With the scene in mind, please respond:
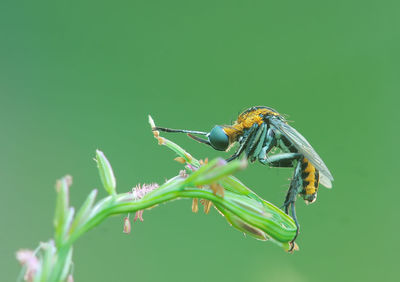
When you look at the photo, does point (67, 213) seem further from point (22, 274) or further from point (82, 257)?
point (82, 257)

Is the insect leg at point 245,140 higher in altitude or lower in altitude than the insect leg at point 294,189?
higher

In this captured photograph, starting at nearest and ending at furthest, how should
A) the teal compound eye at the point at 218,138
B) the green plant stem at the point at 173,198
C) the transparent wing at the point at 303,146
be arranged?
the green plant stem at the point at 173,198 → the transparent wing at the point at 303,146 → the teal compound eye at the point at 218,138

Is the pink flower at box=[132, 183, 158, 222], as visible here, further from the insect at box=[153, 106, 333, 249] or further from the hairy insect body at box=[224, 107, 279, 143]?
the hairy insect body at box=[224, 107, 279, 143]

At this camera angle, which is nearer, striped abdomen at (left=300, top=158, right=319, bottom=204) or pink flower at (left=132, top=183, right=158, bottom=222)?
pink flower at (left=132, top=183, right=158, bottom=222)

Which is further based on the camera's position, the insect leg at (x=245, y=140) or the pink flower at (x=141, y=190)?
the insect leg at (x=245, y=140)

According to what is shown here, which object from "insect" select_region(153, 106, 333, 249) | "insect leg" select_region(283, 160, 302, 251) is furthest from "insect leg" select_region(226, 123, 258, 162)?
"insect leg" select_region(283, 160, 302, 251)

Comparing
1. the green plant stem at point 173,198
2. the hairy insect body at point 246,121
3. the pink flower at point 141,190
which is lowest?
the green plant stem at point 173,198

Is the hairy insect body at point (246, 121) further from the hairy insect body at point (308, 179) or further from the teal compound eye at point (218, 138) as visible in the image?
the hairy insect body at point (308, 179)

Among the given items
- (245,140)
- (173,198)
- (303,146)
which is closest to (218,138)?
(245,140)

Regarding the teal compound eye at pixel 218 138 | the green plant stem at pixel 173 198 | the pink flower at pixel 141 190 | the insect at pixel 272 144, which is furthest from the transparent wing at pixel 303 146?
the pink flower at pixel 141 190

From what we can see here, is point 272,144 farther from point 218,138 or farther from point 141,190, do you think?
point 141,190
